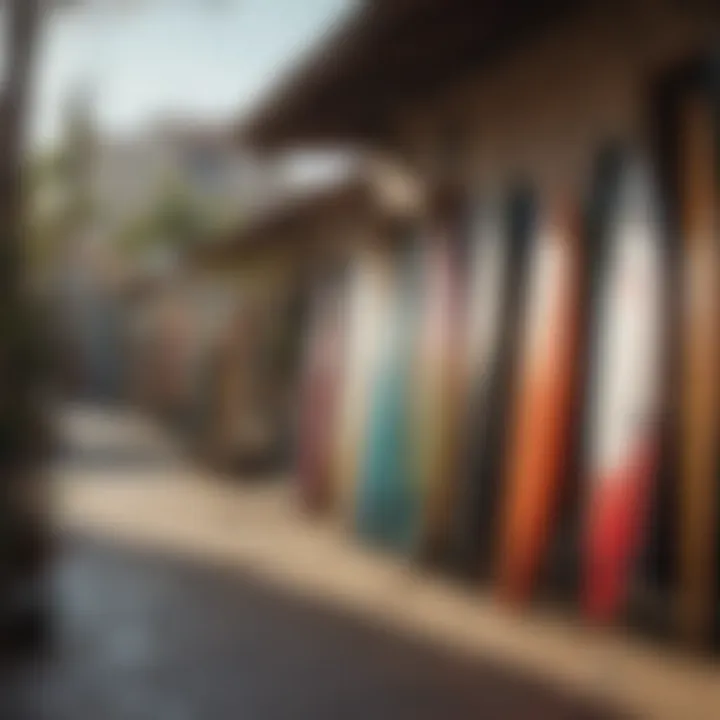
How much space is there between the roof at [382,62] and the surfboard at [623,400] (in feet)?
0.39

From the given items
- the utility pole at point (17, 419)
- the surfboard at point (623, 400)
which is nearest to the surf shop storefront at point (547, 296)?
the surfboard at point (623, 400)

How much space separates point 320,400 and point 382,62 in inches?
8.3

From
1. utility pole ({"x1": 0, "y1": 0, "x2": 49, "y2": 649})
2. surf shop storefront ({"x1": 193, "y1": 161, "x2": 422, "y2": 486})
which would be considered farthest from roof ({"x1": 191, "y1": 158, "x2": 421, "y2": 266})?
utility pole ({"x1": 0, "y1": 0, "x2": 49, "y2": 649})

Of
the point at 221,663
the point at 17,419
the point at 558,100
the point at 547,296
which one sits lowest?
the point at 221,663

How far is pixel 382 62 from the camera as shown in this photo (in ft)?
2.39

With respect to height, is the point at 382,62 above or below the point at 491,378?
above

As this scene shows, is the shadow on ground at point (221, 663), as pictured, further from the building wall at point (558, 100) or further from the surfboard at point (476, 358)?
the building wall at point (558, 100)

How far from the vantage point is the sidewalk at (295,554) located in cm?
69

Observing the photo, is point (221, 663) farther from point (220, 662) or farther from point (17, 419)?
point (17, 419)

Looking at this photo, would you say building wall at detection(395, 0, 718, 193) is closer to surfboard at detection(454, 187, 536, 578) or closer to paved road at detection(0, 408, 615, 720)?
surfboard at detection(454, 187, 536, 578)

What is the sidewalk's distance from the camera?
69 centimetres

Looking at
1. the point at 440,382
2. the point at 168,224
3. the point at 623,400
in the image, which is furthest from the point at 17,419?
the point at 623,400

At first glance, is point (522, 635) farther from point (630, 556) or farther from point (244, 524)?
point (244, 524)

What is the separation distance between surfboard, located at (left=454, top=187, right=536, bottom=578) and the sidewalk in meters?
0.04
